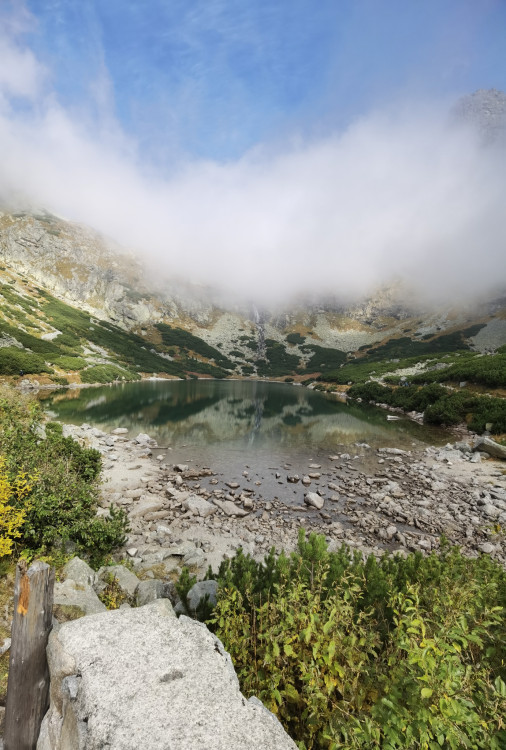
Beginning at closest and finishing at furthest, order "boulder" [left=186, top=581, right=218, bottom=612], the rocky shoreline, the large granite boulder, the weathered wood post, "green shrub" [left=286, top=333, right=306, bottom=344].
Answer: the large granite boulder, the weathered wood post, "boulder" [left=186, top=581, right=218, bottom=612], the rocky shoreline, "green shrub" [left=286, top=333, right=306, bottom=344]

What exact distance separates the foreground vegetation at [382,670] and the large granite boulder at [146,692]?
59 centimetres

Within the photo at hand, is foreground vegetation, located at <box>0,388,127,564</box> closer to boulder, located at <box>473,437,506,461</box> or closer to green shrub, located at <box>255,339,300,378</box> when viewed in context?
boulder, located at <box>473,437,506,461</box>

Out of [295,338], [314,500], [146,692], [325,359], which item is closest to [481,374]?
[314,500]

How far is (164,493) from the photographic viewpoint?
646 inches

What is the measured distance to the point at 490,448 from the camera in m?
23.1

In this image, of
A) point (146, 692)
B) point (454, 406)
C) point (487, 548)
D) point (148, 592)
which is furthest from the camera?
point (454, 406)

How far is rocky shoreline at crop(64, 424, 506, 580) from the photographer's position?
1177 cm

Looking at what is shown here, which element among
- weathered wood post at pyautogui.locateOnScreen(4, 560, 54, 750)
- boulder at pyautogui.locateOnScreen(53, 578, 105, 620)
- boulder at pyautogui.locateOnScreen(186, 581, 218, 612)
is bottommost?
boulder at pyautogui.locateOnScreen(186, 581, 218, 612)

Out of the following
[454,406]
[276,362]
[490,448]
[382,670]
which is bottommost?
[490,448]

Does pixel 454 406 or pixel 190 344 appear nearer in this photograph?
pixel 454 406

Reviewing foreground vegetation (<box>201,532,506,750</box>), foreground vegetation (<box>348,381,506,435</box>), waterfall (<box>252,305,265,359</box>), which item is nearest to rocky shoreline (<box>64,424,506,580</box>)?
foreground vegetation (<box>201,532,506,750</box>)

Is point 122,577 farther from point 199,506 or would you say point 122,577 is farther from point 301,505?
point 301,505

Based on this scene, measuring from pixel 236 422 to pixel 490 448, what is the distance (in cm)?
2380

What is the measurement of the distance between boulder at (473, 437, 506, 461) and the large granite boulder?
2623cm
